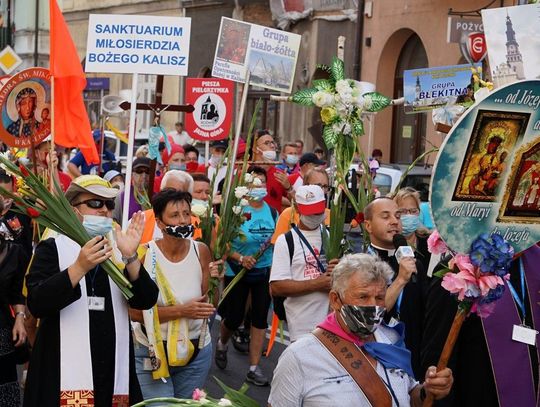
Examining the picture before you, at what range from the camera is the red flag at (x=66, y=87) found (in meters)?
8.27

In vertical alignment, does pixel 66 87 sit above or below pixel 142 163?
above

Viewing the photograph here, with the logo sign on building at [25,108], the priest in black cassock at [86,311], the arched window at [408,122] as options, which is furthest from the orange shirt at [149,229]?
the arched window at [408,122]

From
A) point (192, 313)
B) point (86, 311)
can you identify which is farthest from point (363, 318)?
point (192, 313)

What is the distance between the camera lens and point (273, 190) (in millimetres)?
12641

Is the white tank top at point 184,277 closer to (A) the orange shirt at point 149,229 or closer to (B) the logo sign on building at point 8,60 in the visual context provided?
(A) the orange shirt at point 149,229

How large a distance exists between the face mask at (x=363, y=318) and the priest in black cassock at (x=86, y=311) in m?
1.41

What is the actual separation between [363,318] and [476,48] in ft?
44.8

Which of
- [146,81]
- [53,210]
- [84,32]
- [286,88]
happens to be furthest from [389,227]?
[84,32]

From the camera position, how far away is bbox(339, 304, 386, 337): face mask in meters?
4.66

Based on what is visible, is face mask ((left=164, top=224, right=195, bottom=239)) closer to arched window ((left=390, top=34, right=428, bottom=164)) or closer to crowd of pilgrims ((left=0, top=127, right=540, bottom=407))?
crowd of pilgrims ((left=0, top=127, right=540, bottom=407))

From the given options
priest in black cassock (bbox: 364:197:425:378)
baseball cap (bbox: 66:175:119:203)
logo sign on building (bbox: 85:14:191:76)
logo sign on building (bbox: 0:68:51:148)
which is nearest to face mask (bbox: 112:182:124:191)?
logo sign on building (bbox: 0:68:51:148)

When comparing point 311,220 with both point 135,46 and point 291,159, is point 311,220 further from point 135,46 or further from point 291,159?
point 291,159

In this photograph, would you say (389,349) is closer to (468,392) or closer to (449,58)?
(468,392)

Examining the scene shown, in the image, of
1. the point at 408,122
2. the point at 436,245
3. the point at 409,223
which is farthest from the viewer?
the point at 408,122
